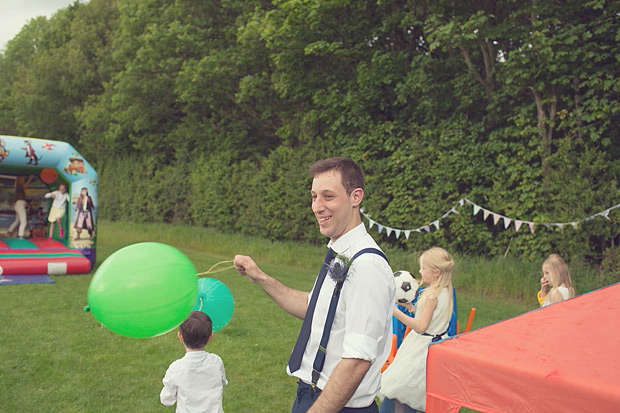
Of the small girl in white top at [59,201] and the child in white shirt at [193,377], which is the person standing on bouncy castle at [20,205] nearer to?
the small girl in white top at [59,201]

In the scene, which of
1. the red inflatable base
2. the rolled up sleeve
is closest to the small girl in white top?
→ the red inflatable base

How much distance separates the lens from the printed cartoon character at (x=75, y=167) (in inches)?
572

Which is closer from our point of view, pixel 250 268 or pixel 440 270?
pixel 250 268

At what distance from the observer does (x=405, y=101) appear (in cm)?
1454

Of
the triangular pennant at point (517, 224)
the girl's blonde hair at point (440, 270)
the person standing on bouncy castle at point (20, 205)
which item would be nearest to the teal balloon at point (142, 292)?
the girl's blonde hair at point (440, 270)

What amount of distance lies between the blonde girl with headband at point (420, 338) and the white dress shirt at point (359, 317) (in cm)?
195

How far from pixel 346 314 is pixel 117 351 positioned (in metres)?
5.97

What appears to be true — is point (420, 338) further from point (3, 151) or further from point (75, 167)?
point (3, 151)

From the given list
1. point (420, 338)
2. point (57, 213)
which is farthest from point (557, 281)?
point (57, 213)

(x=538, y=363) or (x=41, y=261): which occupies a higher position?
(x=538, y=363)

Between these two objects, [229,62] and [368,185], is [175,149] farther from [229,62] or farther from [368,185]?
[368,185]

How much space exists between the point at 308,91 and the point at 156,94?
9806mm

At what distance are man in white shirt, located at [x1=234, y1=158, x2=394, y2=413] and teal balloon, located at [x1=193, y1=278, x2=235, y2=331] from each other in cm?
199

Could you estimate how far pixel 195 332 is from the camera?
396cm
